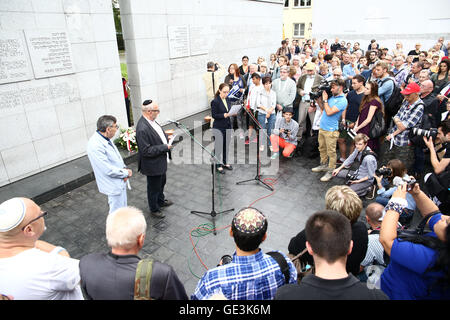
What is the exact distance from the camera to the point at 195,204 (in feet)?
16.9

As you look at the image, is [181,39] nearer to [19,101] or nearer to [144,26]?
[144,26]

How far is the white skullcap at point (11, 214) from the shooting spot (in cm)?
188

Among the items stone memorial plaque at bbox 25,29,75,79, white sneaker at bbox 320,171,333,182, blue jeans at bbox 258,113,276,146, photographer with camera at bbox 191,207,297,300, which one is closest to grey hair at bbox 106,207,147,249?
photographer with camera at bbox 191,207,297,300

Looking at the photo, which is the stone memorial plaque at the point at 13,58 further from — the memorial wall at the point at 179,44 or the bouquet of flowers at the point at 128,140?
the memorial wall at the point at 179,44

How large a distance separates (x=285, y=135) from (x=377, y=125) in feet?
6.42

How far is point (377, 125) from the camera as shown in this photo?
221 inches

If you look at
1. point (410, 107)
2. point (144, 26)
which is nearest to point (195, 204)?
point (410, 107)

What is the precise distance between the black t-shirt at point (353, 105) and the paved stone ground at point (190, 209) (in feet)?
4.30

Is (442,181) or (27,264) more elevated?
(27,264)

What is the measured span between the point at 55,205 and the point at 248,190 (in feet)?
11.6

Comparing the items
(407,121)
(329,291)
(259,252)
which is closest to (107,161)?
(259,252)

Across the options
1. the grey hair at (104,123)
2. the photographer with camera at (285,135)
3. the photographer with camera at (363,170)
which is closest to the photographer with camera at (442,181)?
the photographer with camera at (363,170)

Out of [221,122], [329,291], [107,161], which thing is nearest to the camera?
[329,291]

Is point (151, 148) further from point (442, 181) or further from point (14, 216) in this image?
point (442, 181)
